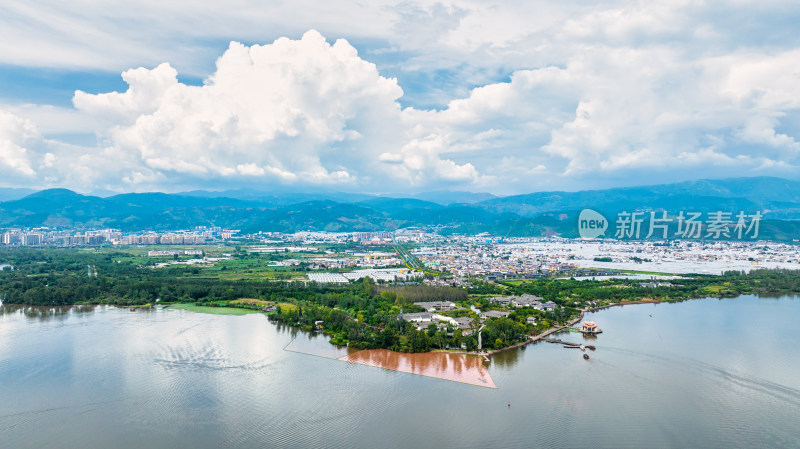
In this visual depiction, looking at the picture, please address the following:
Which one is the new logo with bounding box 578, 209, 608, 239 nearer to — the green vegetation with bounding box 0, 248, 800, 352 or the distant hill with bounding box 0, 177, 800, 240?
the distant hill with bounding box 0, 177, 800, 240

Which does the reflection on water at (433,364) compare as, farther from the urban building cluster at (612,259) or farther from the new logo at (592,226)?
the new logo at (592,226)

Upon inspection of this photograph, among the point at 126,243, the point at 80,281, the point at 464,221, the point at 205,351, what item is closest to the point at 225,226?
the point at 126,243

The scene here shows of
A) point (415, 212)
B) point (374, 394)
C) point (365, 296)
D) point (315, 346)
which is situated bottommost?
point (374, 394)

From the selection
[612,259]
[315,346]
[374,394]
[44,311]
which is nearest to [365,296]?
[315,346]

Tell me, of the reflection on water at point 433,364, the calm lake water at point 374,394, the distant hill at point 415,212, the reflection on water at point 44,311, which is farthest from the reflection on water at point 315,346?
the distant hill at point 415,212

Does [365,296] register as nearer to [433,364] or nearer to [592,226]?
[433,364]
